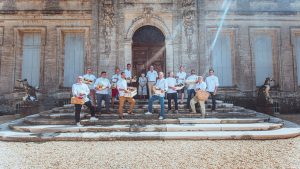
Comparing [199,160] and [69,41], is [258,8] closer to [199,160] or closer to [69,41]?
[69,41]

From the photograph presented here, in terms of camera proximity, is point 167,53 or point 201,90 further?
point 167,53

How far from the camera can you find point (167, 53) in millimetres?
12461

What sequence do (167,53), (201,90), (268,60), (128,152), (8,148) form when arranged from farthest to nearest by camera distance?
1. (268,60)
2. (167,53)
3. (201,90)
4. (8,148)
5. (128,152)

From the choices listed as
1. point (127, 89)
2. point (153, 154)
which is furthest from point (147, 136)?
point (127, 89)

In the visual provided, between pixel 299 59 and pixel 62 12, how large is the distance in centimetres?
1260

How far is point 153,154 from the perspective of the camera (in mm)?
5215

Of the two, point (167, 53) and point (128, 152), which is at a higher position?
point (167, 53)

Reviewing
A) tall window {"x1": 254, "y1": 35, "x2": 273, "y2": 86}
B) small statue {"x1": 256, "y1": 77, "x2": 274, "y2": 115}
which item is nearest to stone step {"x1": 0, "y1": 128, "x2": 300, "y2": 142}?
small statue {"x1": 256, "y1": 77, "x2": 274, "y2": 115}

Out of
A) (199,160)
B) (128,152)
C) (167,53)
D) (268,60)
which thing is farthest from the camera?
(268,60)

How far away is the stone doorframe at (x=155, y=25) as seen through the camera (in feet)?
40.7

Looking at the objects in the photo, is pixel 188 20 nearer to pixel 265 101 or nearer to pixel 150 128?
pixel 265 101

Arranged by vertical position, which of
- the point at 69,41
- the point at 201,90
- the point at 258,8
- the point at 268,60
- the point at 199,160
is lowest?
the point at 199,160

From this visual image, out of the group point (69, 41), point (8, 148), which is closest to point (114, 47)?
point (69, 41)

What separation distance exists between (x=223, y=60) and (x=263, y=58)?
7.01 feet
